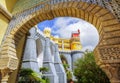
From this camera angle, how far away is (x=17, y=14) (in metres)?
4.55

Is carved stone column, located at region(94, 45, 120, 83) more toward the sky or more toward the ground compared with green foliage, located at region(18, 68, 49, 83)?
more toward the sky

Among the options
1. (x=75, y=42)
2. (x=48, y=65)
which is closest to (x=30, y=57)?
(x=48, y=65)

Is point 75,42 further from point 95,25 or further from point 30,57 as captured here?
point 95,25

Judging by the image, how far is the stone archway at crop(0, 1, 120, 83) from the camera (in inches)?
111

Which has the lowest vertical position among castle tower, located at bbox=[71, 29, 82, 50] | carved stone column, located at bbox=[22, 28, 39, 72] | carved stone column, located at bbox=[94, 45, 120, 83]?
carved stone column, located at bbox=[94, 45, 120, 83]

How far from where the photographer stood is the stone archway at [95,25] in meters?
2.81

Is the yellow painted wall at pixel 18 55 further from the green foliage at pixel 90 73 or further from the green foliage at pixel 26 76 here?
the green foliage at pixel 90 73

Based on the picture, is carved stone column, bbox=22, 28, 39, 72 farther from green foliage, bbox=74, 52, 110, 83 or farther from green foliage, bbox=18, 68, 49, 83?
green foliage, bbox=74, 52, 110, 83

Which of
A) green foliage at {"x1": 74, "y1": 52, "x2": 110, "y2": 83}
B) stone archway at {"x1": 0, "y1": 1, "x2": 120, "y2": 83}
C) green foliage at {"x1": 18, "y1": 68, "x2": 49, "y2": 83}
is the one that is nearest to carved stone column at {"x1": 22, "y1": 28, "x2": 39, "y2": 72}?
green foliage at {"x1": 18, "y1": 68, "x2": 49, "y2": 83}

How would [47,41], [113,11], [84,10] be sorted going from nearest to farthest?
[113,11] < [84,10] < [47,41]

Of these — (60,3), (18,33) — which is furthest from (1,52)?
(60,3)

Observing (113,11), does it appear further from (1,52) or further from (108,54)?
(1,52)

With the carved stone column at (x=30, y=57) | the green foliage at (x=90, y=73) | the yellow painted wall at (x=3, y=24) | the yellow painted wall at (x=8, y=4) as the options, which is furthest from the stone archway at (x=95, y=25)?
the carved stone column at (x=30, y=57)

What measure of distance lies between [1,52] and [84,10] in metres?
2.39
